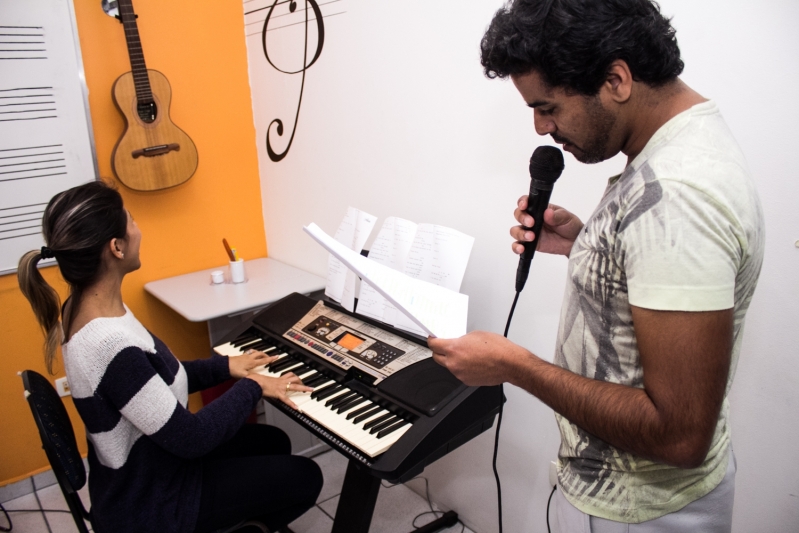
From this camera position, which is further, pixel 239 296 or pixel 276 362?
pixel 239 296

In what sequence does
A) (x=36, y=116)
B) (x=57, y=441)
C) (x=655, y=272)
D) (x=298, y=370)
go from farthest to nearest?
(x=36, y=116), (x=298, y=370), (x=57, y=441), (x=655, y=272)

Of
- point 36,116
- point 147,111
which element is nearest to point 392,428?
point 147,111

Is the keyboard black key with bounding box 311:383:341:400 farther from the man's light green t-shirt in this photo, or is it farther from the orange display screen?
the man's light green t-shirt

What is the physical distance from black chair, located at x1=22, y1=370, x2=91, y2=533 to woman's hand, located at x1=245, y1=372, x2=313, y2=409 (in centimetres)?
45

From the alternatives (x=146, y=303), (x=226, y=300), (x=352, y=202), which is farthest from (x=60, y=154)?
(x=352, y=202)

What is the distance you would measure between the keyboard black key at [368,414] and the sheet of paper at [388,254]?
1.01 ft

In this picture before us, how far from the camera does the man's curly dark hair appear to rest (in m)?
0.78

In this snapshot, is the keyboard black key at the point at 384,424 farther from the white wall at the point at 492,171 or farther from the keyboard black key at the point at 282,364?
the white wall at the point at 492,171

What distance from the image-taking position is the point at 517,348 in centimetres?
92

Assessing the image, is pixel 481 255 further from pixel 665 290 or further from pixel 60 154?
pixel 60 154

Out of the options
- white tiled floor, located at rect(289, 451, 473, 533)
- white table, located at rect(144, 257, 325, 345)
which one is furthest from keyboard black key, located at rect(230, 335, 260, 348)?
white tiled floor, located at rect(289, 451, 473, 533)

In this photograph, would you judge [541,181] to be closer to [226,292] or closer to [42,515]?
[226,292]

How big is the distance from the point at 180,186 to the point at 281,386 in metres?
1.42

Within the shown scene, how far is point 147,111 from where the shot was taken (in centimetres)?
232
